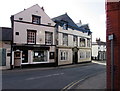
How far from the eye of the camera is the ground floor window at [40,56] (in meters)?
18.6

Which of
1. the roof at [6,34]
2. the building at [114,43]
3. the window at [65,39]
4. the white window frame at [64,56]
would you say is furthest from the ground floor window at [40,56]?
the building at [114,43]

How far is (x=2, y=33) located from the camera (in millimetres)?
16156

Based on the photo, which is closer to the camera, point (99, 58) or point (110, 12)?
point (110, 12)

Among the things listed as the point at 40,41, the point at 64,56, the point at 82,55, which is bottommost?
the point at 82,55

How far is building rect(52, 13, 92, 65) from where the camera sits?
21519mm

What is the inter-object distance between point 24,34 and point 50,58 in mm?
6312

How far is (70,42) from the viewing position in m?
23.8

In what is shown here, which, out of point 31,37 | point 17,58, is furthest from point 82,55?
point 17,58

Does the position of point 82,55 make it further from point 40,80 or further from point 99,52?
point 40,80

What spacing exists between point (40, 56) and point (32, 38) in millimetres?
3468

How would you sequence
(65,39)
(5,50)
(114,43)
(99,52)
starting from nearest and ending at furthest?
1. (114,43)
2. (5,50)
3. (65,39)
4. (99,52)

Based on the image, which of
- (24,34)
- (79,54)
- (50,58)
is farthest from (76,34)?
(24,34)

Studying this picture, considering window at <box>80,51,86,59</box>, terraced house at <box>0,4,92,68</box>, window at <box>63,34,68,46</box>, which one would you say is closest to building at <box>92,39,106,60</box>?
window at <box>80,51,86,59</box>

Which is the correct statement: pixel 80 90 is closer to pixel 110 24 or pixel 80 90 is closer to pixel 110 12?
pixel 110 24
